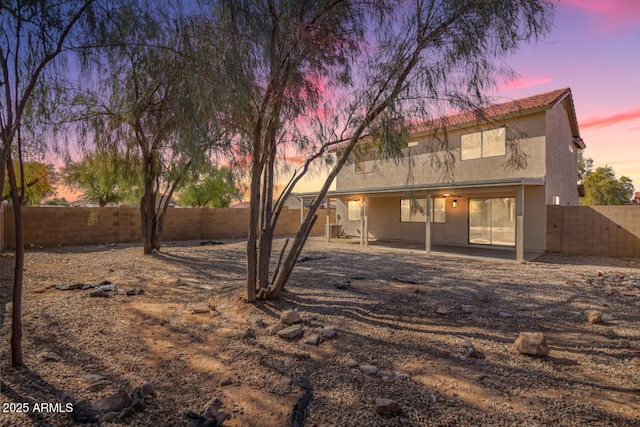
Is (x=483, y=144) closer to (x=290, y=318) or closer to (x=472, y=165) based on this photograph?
(x=472, y=165)

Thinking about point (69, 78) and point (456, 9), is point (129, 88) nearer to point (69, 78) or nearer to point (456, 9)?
point (69, 78)

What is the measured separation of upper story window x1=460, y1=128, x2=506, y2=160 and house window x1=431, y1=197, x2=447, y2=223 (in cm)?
198

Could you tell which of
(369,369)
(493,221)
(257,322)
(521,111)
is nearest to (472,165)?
(493,221)

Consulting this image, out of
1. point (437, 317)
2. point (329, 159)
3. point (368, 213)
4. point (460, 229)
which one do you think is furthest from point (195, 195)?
point (437, 317)

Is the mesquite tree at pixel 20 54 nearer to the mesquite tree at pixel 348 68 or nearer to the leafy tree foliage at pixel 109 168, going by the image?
the mesquite tree at pixel 348 68

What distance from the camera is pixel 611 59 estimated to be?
600 cm

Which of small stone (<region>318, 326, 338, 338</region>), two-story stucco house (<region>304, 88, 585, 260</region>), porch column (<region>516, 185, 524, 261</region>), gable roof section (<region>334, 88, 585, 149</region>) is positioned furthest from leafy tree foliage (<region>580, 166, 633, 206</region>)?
small stone (<region>318, 326, 338, 338</region>)

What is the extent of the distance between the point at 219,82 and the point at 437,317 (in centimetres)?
420

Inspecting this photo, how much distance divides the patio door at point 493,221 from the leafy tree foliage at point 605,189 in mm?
20100

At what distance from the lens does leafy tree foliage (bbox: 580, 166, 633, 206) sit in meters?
26.0

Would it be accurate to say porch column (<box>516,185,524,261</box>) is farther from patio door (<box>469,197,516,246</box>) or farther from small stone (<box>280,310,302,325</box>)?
small stone (<box>280,310,302,325</box>)

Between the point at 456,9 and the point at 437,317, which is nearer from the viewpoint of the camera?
the point at 456,9

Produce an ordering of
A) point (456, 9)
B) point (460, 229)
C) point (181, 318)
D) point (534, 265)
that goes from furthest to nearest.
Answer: point (460, 229) → point (534, 265) → point (181, 318) → point (456, 9)

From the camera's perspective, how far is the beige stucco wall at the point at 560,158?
11.2 meters
